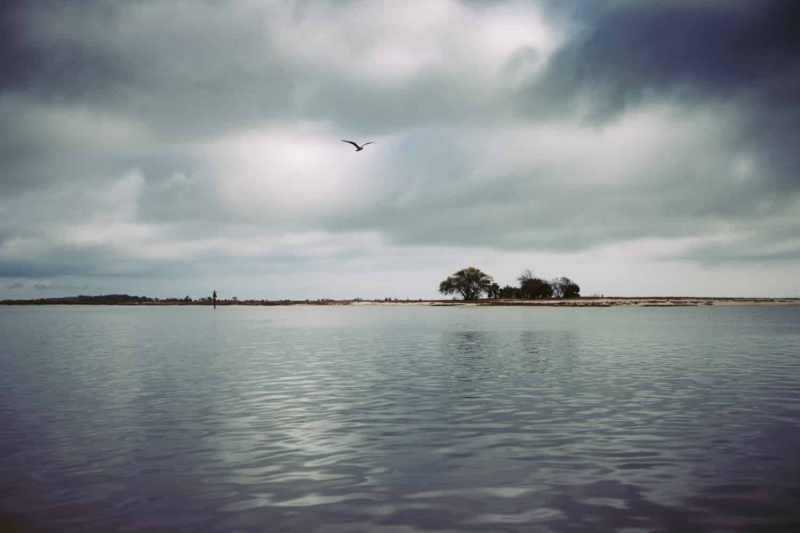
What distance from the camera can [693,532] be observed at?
1097 cm

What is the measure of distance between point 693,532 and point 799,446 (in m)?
9.39

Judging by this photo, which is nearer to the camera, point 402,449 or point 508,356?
point 402,449

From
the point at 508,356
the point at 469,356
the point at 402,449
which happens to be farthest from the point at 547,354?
the point at 402,449

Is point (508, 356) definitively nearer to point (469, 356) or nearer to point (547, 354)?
point (469, 356)

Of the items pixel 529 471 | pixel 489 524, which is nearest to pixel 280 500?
pixel 489 524

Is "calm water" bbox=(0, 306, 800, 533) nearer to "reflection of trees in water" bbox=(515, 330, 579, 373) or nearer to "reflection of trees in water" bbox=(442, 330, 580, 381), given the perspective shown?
→ "reflection of trees in water" bbox=(442, 330, 580, 381)

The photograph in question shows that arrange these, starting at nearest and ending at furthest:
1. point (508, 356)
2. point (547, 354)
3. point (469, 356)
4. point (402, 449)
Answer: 1. point (402, 449)
2. point (508, 356)
3. point (469, 356)
4. point (547, 354)

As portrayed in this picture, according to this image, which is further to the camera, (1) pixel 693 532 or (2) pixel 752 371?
(2) pixel 752 371

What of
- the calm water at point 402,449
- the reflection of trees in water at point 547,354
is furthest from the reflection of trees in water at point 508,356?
the calm water at point 402,449

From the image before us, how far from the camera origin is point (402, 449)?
17.5m

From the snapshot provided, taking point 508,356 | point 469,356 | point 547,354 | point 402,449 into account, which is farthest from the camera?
point 547,354

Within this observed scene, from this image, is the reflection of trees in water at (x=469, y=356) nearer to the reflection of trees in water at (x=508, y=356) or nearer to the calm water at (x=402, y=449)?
the reflection of trees in water at (x=508, y=356)

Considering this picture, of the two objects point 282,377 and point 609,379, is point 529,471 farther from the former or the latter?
point 282,377

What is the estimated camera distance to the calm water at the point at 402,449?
12.0m
